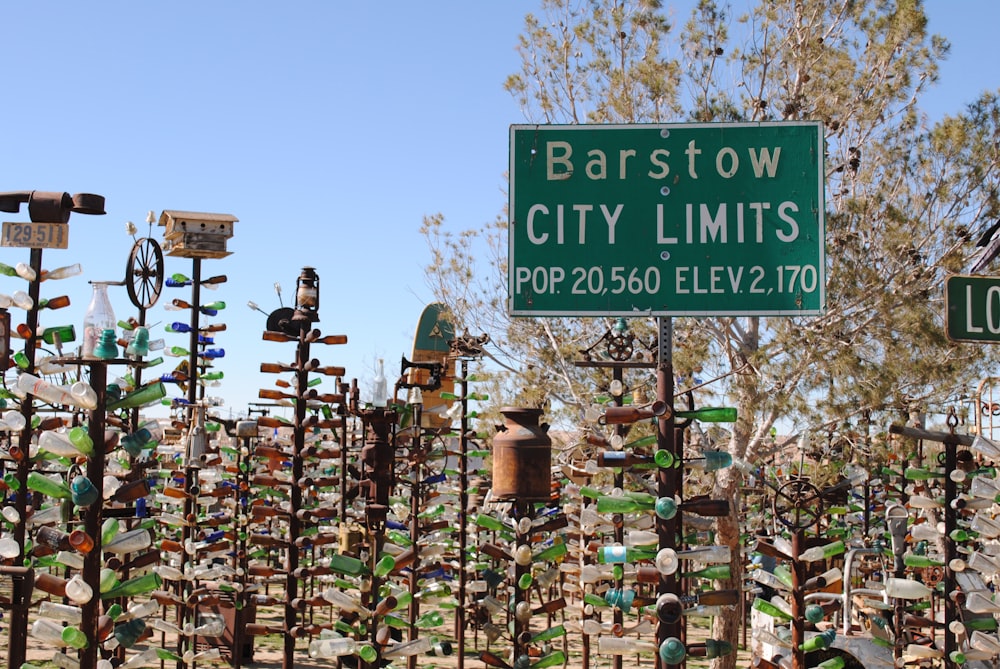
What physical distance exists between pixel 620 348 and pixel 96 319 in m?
5.22

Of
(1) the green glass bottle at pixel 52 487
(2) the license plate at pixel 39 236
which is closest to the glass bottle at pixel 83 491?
(1) the green glass bottle at pixel 52 487

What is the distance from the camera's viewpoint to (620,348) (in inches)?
406

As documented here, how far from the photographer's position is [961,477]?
25.9 feet

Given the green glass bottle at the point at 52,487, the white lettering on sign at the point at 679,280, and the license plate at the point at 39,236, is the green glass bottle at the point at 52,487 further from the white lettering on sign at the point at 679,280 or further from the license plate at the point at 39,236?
the white lettering on sign at the point at 679,280

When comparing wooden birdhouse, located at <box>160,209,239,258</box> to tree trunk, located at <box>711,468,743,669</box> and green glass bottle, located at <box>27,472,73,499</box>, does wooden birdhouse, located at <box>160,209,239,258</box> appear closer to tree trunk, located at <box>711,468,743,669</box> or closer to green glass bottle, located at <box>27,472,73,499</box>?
green glass bottle, located at <box>27,472,73,499</box>

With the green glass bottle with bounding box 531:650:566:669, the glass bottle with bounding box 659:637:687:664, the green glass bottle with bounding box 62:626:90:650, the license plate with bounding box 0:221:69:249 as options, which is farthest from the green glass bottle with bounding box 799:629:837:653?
the license plate with bounding box 0:221:69:249

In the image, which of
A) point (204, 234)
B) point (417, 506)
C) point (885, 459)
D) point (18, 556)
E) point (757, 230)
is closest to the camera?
point (757, 230)

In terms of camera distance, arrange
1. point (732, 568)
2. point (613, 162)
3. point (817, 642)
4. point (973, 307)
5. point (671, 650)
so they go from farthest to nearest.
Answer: point (732, 568)
point (817, 642)
point (671, 650)
point (613, 162)
point (973, 307)

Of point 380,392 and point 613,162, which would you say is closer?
point 613,162

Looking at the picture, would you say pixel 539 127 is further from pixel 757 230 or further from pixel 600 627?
pixel 600 627

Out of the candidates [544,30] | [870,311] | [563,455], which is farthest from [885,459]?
[544,30]

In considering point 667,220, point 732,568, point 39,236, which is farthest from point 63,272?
point 732,568

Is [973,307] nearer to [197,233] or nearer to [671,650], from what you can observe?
[671,650]

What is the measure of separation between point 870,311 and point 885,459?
165cm
